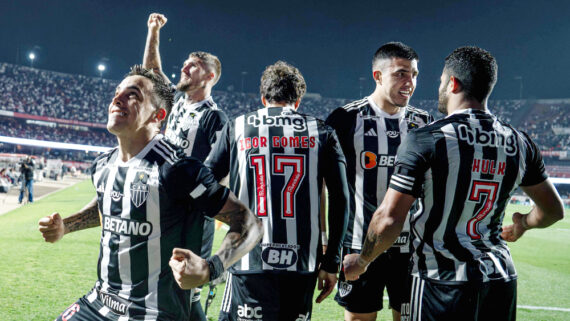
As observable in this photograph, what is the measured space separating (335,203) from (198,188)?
1.00 metres

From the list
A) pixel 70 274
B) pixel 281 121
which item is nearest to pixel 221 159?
pixel 281 121

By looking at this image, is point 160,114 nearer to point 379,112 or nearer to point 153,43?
point 379,112

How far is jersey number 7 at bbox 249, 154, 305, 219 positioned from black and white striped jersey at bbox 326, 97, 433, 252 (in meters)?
0.96

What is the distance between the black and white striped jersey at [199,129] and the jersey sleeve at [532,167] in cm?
275

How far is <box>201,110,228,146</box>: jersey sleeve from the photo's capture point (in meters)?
4.54

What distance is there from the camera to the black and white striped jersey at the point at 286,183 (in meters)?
2.88

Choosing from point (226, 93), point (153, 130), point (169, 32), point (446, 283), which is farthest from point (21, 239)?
point (169, 32)

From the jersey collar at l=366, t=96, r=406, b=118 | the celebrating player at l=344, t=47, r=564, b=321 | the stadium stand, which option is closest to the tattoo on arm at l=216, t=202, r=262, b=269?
the celebrating player at l=344, t=47, r=564, b=321

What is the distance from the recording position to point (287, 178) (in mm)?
2914

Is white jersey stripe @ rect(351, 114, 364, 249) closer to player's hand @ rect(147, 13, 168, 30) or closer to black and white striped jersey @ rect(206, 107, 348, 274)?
black and white striped jersey @ rect(206, 107, 348, 274)

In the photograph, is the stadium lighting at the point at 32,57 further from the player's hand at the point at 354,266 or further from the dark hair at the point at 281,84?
the player's hand at the point at 354,266

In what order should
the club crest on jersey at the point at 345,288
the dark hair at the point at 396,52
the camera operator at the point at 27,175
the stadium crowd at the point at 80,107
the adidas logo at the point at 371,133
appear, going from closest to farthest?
the club crest on jersey at the point at 345,288
the adidas logo at the point at 371,133
the dark hair at the point at 396,52
the camera operator at the point at 27,175
the stadium crowd at the point at 80,107

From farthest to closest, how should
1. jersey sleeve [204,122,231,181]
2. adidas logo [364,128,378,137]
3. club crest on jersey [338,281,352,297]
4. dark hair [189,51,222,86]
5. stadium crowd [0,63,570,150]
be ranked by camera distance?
stadium crowd [0,63,570,150], dark hair [189,51,222,86], adidas logo [364,128,378,137], club crest on jersey [338,281,352,297], jersey sleeve [204,122,231,181]

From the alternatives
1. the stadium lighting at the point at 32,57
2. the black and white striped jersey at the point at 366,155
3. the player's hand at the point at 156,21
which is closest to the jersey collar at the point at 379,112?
the black and white striped jersey at the point at 366,155
